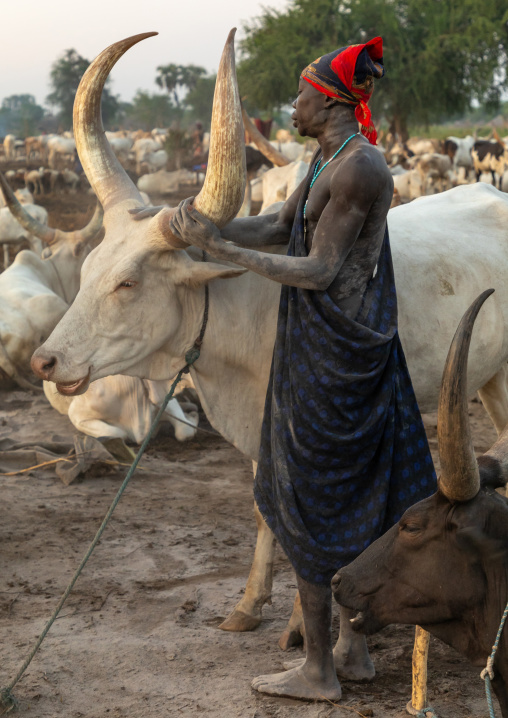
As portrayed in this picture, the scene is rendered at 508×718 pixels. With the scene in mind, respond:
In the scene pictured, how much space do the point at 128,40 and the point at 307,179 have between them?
823 millimetres

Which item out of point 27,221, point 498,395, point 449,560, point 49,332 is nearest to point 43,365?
point 449,560

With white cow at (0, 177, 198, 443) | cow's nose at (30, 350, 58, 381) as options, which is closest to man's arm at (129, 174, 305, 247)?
cow's nose at (30, 350, 58, 381)

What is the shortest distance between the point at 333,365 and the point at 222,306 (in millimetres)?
656

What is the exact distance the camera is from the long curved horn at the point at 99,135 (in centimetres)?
314

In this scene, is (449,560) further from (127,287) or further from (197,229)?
(127,287)

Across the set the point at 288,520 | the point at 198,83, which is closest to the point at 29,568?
the point at 288,520

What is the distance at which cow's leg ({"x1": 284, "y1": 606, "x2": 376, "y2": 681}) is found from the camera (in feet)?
10.5

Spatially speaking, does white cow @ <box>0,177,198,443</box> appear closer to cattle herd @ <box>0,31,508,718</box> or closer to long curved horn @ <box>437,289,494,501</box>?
cattle herd @ <box>0,31,508,718</box>

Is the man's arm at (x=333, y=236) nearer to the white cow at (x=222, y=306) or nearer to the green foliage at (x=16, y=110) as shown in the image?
the white cow at (x=222, y=306)

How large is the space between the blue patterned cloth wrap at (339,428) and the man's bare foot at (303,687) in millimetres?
381

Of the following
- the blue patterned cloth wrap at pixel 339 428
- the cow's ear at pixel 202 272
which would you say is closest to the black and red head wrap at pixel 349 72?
the blue patterned cloth wrap at pixel 339 428

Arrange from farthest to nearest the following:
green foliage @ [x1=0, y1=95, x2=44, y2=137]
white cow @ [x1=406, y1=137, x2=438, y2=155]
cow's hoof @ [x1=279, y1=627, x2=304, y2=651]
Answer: green foliage @ [x1=0, y1=95, x2=44, y2=137], white cow @ [x1=406, y1=137, x2=438, y2=155], cow's hoof @ [x1=279, y1=627, x2=304, y2=651]

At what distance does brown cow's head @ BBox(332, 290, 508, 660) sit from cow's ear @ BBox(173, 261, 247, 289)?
3.60ft

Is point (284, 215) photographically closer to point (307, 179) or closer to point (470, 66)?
point (307, 179)
